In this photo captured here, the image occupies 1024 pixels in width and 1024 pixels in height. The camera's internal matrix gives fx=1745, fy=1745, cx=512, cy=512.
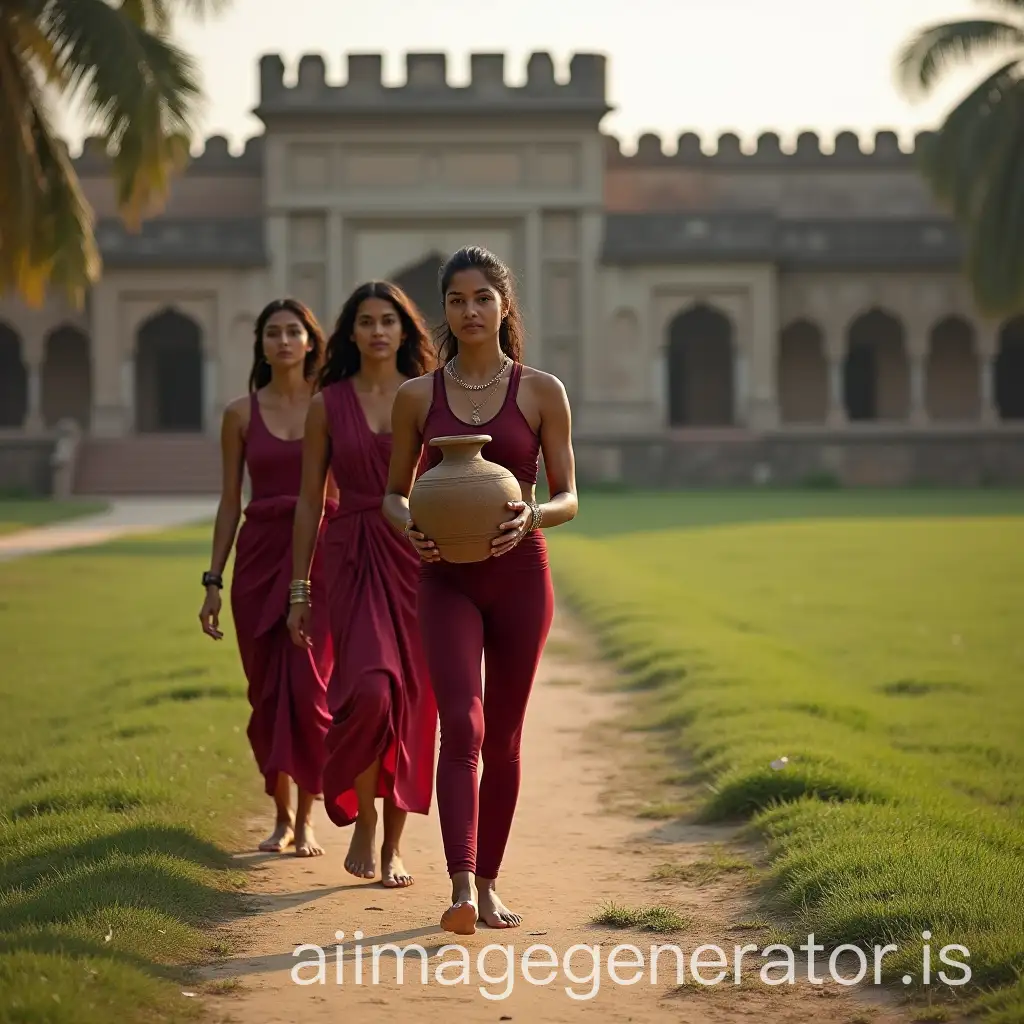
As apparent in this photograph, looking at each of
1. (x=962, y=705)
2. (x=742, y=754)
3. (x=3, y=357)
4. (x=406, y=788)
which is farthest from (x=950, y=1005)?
(x=3, y=357)

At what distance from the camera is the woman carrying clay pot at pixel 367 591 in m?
5.97

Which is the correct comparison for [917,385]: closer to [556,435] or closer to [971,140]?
[971,140]

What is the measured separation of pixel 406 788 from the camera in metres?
6.09

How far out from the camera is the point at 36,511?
30391 millimetres

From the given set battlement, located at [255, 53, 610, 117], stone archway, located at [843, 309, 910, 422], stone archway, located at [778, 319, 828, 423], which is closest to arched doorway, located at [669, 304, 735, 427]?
stone archway, located at [778, 319, 828, 423]

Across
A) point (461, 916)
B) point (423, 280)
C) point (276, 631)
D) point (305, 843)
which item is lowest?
point (305, 843)

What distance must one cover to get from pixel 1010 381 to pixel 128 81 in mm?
31261

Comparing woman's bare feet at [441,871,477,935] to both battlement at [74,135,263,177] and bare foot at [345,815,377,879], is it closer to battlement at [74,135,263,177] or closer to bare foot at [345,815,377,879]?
bare foot at [345,815,377,879]

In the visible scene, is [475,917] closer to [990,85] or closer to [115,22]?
[115,22]

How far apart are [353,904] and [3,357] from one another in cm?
3865

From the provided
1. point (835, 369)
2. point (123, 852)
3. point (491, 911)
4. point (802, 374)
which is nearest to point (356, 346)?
point (123, 852)

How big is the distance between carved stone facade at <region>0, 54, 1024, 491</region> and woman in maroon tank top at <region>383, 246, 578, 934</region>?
32111 mm

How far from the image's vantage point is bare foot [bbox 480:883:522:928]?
5285 mm

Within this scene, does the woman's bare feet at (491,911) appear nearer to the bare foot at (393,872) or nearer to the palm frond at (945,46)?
the bare foot at (393,872)
